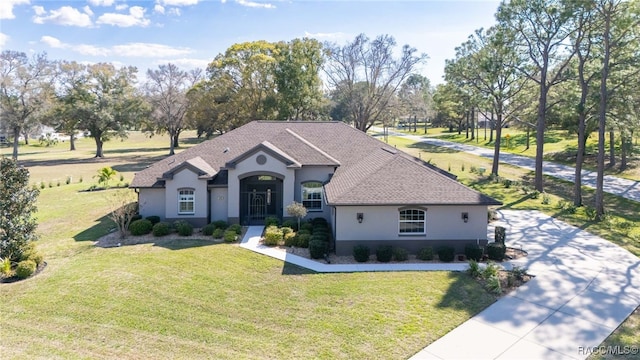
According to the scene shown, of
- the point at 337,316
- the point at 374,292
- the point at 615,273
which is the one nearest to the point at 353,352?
the point at 337,316

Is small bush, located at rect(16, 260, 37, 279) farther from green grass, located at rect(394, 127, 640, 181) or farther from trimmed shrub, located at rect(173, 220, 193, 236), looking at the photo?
green grass, located at rect(394, 127, 640, 181)

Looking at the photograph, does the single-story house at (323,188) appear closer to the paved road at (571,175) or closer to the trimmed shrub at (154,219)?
the trimmed shrub at (154,219)

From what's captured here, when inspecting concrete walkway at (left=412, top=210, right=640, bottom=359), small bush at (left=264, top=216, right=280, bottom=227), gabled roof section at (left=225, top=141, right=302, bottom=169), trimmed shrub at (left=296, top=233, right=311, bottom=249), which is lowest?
concrete walkway at (left=412, top=210, right=640, bottom=359)

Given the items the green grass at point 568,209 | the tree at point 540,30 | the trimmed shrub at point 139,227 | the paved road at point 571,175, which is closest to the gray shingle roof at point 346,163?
the trimmed shrub at point 139,227

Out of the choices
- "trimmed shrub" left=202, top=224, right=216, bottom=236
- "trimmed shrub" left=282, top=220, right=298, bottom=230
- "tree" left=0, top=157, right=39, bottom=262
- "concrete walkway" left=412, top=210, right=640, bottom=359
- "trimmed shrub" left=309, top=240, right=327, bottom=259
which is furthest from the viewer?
"trimmed shrub" left=282, top=220, right=298, bottom=230

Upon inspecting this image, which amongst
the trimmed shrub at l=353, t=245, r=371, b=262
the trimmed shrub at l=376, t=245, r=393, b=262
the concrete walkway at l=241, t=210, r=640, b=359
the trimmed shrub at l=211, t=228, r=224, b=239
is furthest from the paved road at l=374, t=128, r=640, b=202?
the trimmed shrub at l=211, t=228, r=224, b=239

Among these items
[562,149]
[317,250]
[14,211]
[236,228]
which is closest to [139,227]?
[236,228]
